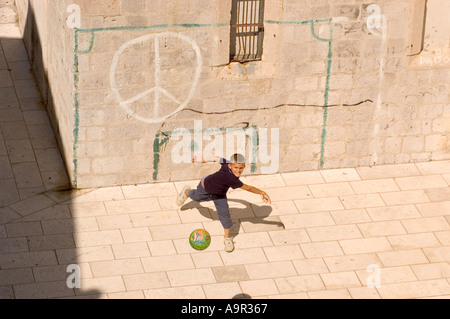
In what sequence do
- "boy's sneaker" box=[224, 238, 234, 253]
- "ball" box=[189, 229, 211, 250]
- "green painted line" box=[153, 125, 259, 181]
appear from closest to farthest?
"ball" box=[189, 229, 211, 250]
"boy's sneaker" box=[224, 238, 234, 253]
"green painted line" box=[153, 125, 259, 181]

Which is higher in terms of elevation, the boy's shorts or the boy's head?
the boy's head

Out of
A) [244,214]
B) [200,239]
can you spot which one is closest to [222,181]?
[200,239]

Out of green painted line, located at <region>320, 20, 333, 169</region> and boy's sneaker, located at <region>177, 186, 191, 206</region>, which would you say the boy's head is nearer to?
boy's sneaker, located at <region>177, 186, 191, 206</region>

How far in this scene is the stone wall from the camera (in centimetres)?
1414

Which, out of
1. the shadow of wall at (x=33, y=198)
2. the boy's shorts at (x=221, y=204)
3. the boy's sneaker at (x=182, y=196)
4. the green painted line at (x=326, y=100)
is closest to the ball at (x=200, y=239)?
the boy's shorts at (x=221, y=204)

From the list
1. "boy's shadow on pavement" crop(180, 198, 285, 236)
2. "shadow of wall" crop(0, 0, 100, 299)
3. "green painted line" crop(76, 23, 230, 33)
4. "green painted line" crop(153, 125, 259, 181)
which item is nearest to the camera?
"shadow of wall" crop(0, 0, 100, 299)

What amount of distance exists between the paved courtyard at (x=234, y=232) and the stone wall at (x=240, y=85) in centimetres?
45

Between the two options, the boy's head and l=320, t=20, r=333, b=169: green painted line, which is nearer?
the boy's head

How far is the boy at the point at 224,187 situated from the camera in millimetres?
13422

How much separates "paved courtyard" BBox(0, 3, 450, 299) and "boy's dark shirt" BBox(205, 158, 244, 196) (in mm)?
739

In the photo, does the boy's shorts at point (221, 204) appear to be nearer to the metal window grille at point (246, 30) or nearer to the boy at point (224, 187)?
the boy at point (224, 187)

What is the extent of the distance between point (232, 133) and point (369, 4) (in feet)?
9.08

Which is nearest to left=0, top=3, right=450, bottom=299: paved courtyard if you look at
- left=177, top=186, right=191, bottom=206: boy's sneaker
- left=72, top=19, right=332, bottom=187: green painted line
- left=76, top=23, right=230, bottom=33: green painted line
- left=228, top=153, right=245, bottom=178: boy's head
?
left=177, top=186, right=191, bottom=206: boy's sneaker
